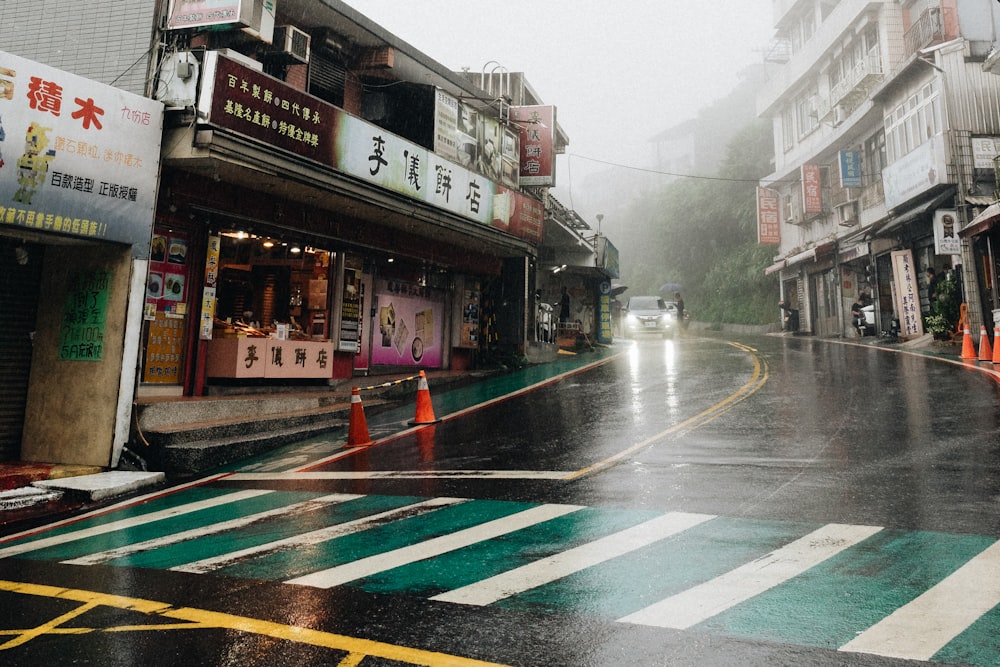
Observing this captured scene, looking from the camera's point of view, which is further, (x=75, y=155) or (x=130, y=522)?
(x=75, y=155)

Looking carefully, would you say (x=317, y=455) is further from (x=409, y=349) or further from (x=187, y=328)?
(x=409, y=349)

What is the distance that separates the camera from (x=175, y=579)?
15.3 ft

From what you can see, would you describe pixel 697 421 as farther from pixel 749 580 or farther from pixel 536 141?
pixel 536 141

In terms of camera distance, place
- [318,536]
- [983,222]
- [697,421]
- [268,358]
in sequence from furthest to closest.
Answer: [983,222], [268,358], [697,421], [318,536]

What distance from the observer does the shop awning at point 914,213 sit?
21234mm

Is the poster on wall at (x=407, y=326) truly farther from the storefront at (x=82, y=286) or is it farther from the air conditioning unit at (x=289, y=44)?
the storefront at (x=82, y=286)

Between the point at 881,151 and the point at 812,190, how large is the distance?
4.95 m

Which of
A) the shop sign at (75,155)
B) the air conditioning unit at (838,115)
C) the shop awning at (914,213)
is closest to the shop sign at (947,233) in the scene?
the shop awning at (914,213)

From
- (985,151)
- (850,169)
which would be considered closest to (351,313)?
(985,151)

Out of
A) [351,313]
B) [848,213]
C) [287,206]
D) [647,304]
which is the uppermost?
[848,213]

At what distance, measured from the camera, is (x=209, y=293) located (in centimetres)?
1176

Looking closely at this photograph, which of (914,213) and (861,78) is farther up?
(861,78)

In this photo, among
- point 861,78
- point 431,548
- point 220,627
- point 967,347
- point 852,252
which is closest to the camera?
point 220,627

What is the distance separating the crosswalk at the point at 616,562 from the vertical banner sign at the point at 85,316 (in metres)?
3.54
